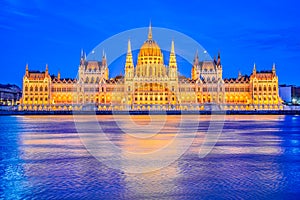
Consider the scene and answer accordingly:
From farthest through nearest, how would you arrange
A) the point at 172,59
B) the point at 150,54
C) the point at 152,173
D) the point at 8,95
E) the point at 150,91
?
the point at 8,95
the point at 172,59
the point at 150,54
the point at 150,91
the point at 152,173

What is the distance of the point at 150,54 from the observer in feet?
505

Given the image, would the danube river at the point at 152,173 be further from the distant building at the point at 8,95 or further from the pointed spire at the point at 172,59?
the distant building at the point at 8,95

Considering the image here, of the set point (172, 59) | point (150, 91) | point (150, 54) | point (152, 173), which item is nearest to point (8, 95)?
point (150, 54)

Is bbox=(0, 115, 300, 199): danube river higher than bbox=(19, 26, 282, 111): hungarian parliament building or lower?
lower

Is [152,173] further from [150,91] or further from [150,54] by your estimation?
[150,54]

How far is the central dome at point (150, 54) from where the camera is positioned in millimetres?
153125

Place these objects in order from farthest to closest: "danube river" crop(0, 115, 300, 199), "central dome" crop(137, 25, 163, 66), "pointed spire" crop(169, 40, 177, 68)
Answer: "pointed spire" crop(169, 40, 177, 68) < "central dome" crop(137, 25, 163, 66) < "danube river" crop(0, 115, 300, 199)

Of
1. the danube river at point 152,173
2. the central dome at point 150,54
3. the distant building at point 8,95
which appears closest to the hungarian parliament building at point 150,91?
the central dome at point 150,54

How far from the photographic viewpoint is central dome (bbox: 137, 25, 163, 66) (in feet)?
502

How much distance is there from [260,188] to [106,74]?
148 metres

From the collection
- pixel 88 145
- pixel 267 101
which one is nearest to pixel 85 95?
pixel 267 101

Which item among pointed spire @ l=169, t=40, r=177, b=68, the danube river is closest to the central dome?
pointed spire @ l=169, t=40, r=177, b=68

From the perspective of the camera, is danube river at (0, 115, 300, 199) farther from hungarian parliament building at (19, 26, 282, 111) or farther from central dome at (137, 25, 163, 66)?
central dome at (137, 25, 163, 66)

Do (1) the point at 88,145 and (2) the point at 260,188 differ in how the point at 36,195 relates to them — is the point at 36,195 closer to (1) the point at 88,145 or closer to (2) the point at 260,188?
(2) the point at 260,188
